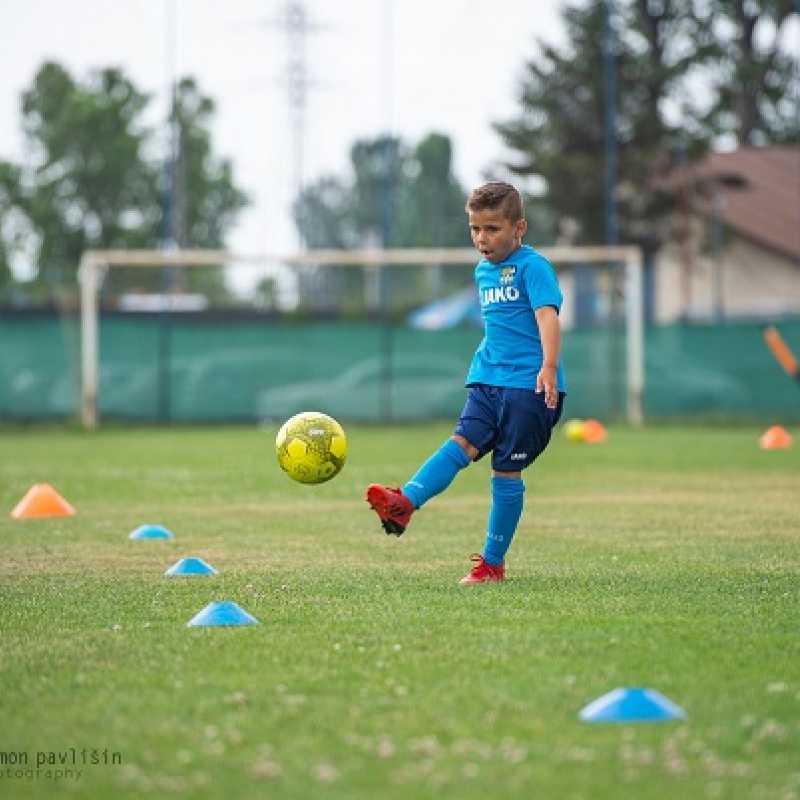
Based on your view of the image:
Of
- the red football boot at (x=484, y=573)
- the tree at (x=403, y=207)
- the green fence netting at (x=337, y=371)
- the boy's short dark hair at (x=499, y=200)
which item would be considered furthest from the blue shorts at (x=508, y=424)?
the tree at (x=403, y=207)

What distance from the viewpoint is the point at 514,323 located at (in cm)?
821

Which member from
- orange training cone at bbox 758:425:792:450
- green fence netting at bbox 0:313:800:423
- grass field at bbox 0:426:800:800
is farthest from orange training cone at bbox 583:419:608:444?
grass field at bbox 0:426:800:800

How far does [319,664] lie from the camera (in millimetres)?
5898

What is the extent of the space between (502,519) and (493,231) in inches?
52.2

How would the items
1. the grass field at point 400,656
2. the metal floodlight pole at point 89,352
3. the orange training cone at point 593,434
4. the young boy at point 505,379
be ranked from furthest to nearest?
the metal floodlight pole at point 89,352
the orange training cone at point 593,434
the young boy at point 505,379
the grass field at point 400,656

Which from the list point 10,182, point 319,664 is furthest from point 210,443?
point 10,182

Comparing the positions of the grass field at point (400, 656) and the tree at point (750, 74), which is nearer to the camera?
the grass field at point (400, 656)

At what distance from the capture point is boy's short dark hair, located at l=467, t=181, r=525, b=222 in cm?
805

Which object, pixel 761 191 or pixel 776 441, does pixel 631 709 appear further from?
pixel 761 191

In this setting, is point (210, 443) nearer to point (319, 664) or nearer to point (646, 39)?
point (319, 664)

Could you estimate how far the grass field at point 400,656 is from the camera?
4.48 m

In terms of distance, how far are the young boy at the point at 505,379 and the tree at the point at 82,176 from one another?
5633 cm

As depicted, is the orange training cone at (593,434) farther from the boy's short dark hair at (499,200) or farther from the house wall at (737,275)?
the house wall at (737,275)

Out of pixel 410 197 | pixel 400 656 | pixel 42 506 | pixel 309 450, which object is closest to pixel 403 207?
pixel 410 197
